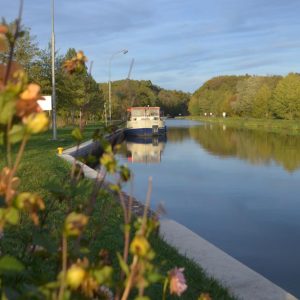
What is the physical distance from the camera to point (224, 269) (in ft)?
16.4

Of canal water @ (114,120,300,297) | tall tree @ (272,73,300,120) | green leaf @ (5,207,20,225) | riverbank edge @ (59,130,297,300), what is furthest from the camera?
tall tree @ (272,73,300,120)

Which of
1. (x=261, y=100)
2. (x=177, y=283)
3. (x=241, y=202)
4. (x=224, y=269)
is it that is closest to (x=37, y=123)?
(x=177, y=283)

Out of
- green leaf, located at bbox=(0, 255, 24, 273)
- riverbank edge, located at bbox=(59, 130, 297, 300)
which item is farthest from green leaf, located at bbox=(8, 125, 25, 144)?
riverbank edge, located at bbox=(59, 130, 297, 300)

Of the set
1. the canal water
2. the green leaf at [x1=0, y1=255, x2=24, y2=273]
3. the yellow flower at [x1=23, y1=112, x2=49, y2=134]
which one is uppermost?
the yellow flower at [x1=23, y1=112, x2=49, y2=134]

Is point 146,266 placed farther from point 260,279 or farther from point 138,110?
point 138,110

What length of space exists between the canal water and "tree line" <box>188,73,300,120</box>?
40.1 metres

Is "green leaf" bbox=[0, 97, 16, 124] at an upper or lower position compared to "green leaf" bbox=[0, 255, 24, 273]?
upper

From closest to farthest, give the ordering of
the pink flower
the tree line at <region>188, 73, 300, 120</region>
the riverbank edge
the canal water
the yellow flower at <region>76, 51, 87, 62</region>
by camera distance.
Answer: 1. the pink flower
2. the yellow flower at <region>76, 51, 87, 62</region>
3. the riverbank edge
4. the canal water
5. the tree line at <region>188, 73, 300, 120</region>

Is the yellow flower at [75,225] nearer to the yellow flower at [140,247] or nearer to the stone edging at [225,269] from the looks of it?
the yellow flower at [140,247]

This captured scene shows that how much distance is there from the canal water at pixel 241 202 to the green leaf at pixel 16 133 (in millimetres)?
1566

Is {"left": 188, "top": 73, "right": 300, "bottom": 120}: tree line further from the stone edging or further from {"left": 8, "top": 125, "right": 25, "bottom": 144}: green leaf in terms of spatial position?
{"left": 8, "top": 125, "right": 25, "bottom": 144}: green leaf

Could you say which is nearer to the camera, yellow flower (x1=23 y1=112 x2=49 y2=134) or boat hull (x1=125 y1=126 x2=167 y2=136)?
yellow flower (x1=23 y1=112 x2=49 y2=134)

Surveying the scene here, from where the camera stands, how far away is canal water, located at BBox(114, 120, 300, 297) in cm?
731

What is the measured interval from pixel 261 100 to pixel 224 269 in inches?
2643
